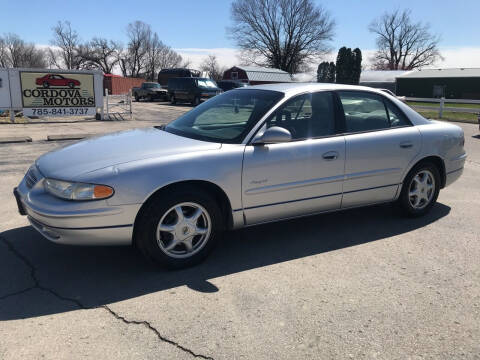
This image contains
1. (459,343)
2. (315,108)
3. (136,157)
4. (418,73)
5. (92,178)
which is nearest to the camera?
(459,343)

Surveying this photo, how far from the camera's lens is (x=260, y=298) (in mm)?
3072

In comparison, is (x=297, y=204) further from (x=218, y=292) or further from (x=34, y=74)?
(x=34, y=74)

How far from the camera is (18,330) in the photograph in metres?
2.62

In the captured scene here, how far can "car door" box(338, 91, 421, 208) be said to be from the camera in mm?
4195

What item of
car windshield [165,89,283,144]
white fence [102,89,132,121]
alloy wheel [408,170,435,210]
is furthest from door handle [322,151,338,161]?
white fence [102,89,132,121]

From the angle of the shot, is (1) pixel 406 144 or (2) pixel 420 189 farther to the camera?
(2) pixel 420 189

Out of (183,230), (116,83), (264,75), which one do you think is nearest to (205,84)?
(183,230)

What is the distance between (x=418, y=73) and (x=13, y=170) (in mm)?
53925

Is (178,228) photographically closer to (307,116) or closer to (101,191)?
(101,191)

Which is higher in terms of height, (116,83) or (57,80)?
(116,83)

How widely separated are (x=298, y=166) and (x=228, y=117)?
100 centimetres

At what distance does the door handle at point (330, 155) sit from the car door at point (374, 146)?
154 millimetres

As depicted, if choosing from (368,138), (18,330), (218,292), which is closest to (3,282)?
(18,330)

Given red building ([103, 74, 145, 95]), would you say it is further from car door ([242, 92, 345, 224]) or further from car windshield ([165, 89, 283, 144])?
car door ([242, 92, 345, 224])
